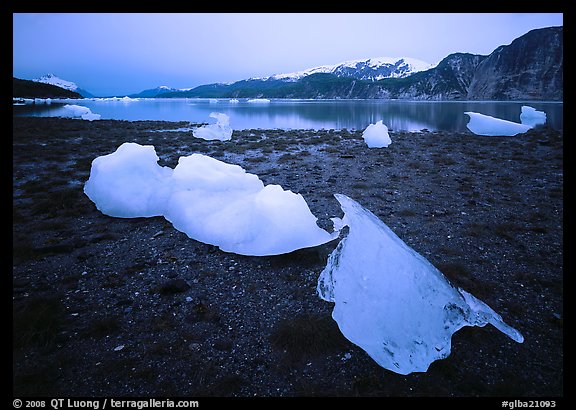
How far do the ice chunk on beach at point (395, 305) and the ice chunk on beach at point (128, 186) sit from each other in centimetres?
536

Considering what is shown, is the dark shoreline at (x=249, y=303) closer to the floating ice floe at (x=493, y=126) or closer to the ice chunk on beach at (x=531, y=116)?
the floating ice floe at (x=493, y=126)

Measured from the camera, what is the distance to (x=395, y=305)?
350 centimetres

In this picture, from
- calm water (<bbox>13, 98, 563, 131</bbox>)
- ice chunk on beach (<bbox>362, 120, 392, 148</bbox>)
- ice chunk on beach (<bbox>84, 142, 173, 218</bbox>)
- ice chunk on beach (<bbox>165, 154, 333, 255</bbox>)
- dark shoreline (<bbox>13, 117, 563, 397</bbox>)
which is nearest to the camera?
dark shoreline (<bbox>13, 117, 563, 397</bbox>)

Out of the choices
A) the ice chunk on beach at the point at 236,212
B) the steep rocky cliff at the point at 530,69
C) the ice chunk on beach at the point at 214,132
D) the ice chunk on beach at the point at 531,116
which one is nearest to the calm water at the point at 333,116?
the ice chunk on beach at the point at 531,116

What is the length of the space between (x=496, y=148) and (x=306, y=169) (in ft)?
39.4

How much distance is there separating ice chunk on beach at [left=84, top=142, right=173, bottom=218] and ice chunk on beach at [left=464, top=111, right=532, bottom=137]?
2054 cm

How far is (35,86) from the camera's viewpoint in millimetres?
111188

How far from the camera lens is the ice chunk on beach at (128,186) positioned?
24.2ft

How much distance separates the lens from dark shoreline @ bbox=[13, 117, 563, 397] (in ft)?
10.4

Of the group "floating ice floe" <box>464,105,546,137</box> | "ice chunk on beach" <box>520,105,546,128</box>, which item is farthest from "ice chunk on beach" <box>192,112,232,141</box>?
"ice chunk on beach" <box>520,105,546,128</box>

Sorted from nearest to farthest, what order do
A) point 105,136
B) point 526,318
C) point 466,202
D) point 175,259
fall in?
point 526,318
point 175,259
point 466,202
point 105,136

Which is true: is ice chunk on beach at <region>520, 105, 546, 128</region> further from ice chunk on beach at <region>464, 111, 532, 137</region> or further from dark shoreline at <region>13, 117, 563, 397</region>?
dark shoreline at <region>13, 117, 563, 397</region>

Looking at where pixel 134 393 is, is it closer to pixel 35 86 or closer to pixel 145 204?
pixel 145 204

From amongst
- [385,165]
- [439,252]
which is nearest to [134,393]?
[439,252]
